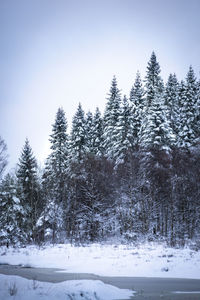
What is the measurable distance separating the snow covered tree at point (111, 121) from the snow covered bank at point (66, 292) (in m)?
25.5

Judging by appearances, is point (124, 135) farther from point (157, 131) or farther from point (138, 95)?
point (138, 95)

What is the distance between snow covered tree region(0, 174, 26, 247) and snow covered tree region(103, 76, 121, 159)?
42.0 ft

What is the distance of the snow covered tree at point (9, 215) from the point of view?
24453 mm

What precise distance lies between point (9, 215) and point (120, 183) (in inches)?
448

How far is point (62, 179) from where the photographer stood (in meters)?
32.4

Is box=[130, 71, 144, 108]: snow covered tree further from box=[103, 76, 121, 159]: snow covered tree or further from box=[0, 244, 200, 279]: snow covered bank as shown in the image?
box=[0, 244, 200, 279]: snow covered bank

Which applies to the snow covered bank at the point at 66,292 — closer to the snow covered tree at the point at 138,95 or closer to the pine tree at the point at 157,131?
the pine tree at the point at 157,131

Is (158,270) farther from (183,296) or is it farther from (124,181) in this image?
(124,181)

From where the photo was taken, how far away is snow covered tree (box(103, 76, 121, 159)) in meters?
34.0

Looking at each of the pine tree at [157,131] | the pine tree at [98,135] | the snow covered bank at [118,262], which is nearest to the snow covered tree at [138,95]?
the pine tree at [98,135]

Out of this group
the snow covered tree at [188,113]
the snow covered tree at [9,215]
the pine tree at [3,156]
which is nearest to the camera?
the snow covered tree at [9,215]

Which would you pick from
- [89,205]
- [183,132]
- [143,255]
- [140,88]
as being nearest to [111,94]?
[140,88]

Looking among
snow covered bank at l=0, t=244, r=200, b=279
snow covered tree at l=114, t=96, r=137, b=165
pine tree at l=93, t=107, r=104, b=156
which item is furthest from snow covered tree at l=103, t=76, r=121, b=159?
snow covered bank at l=0, t=244, r=200, b=279

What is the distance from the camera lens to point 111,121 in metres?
36.2
